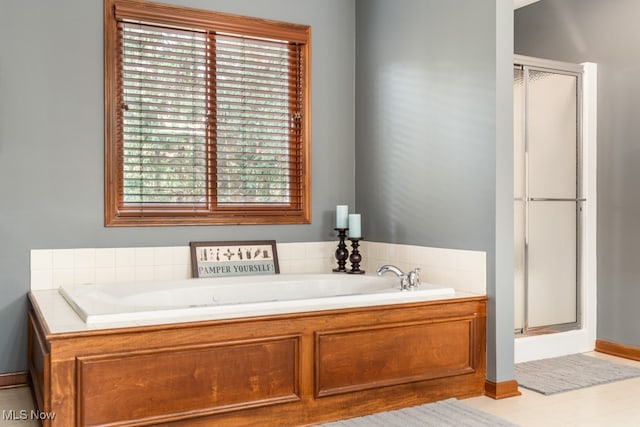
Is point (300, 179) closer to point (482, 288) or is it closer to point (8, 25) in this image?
point (482, 288)

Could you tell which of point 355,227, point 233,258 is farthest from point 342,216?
point 233,258

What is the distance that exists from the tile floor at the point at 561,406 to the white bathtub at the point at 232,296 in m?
0.59

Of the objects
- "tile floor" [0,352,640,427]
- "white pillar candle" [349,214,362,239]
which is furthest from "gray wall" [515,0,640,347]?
"white pillar candle" [349,214,362,239]

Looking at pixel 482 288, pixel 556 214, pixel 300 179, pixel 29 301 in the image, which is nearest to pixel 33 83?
pixel 29 301

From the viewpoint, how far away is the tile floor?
2.86m

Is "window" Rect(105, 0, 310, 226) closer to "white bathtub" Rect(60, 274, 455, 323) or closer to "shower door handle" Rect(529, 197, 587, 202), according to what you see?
"white bathtub" Rect(60, 274, 455, 323)

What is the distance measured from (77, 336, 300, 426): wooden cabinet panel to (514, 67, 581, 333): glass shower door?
1886 mm

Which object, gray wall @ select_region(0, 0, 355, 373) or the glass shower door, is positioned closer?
gray wall @ select_region(0, 0, 355, 373)

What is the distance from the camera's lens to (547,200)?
4086 mm

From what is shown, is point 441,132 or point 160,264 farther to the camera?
point 160,264

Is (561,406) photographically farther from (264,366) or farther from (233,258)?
(233,258)

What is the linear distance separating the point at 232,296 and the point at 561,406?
190 centimetres

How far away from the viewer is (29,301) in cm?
345

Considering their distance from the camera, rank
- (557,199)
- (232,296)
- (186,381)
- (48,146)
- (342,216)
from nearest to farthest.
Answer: (186,381)
(48,146)
(232,296)
(557,199)
(342,216)
